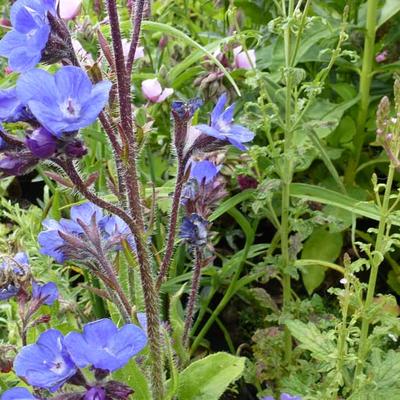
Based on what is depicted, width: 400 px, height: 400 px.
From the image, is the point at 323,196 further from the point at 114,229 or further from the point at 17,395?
the point at 17,395

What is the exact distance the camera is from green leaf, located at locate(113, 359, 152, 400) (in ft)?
3.44

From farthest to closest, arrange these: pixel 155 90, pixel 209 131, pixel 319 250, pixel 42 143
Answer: pixel 319 250
pixel 155 90
pixel 209 131
pixel 42 143

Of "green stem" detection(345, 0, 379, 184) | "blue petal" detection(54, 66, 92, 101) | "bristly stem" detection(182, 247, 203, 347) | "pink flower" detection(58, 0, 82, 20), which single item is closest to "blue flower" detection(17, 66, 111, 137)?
"blue petal" detection(54, 66, 92, 101)

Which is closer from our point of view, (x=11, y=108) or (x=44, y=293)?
(x=11, y=108)

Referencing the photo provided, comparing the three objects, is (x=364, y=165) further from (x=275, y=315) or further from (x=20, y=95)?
→ (x=20, y=95)

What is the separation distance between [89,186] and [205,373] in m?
0.35

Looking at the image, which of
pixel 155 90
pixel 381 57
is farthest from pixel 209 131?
pixel 381 57

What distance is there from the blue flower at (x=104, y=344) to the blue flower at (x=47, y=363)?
22mm

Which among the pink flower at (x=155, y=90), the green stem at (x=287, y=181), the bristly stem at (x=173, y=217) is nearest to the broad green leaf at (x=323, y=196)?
the green stem at (x=287, y=181)

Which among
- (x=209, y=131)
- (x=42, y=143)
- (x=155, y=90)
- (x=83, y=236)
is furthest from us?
(x=155, y=90)

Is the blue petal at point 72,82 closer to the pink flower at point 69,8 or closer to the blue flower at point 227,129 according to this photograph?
the blue flower at point 227,129

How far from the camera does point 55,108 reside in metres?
0.85

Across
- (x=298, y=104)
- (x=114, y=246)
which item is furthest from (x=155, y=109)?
(x=114, y=246)

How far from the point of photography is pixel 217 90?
5.20 ft
